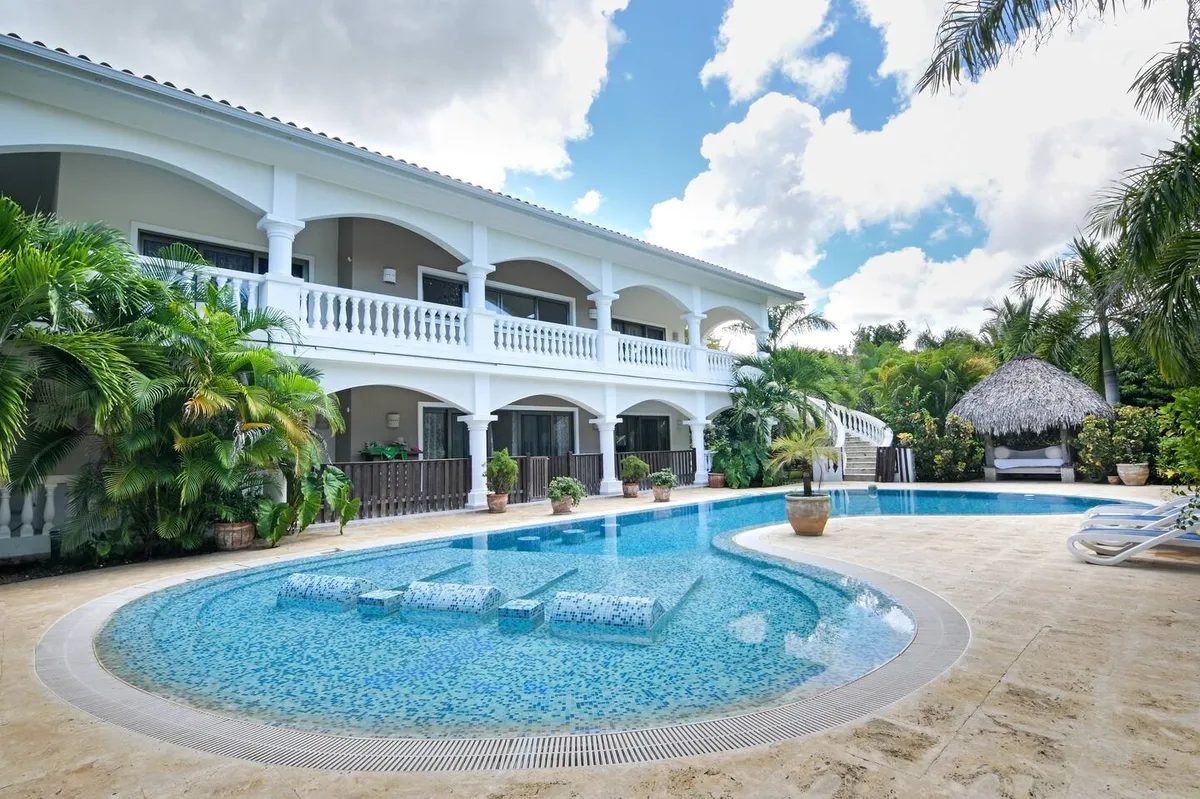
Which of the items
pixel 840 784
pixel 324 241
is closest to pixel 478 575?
pixel 840 784

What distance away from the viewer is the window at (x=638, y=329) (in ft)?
66.4

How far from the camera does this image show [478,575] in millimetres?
7465

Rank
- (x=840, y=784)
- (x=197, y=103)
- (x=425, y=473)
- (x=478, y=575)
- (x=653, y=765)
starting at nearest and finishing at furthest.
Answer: (x=840, y=784), (x=653, y=765), (x=478, y=575), (x=197, y=103), (x=425, y=473)

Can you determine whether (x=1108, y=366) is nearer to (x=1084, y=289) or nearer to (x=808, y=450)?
(x=1084, y=289)

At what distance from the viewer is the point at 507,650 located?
4.76 meters

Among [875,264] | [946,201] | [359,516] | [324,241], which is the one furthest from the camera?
[875,264]

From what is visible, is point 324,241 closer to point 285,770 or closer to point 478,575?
point 478,575

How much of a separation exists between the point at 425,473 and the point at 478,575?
18.5 ft

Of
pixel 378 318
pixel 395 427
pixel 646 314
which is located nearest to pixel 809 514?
pixel 378 318

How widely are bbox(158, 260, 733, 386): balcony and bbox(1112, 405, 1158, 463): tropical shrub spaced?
11.3 metres

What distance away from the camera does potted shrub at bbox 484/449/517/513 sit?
12703 millimetres

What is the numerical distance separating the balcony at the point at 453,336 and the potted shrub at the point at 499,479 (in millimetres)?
2225

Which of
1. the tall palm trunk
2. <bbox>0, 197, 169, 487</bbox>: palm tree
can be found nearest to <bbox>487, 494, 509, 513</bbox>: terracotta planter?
<bbox>0, 197, 169, 487</bbox>: palm tree

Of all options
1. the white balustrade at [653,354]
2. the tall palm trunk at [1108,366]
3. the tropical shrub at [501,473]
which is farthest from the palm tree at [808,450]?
the tall palm trunk at [1108,366]
